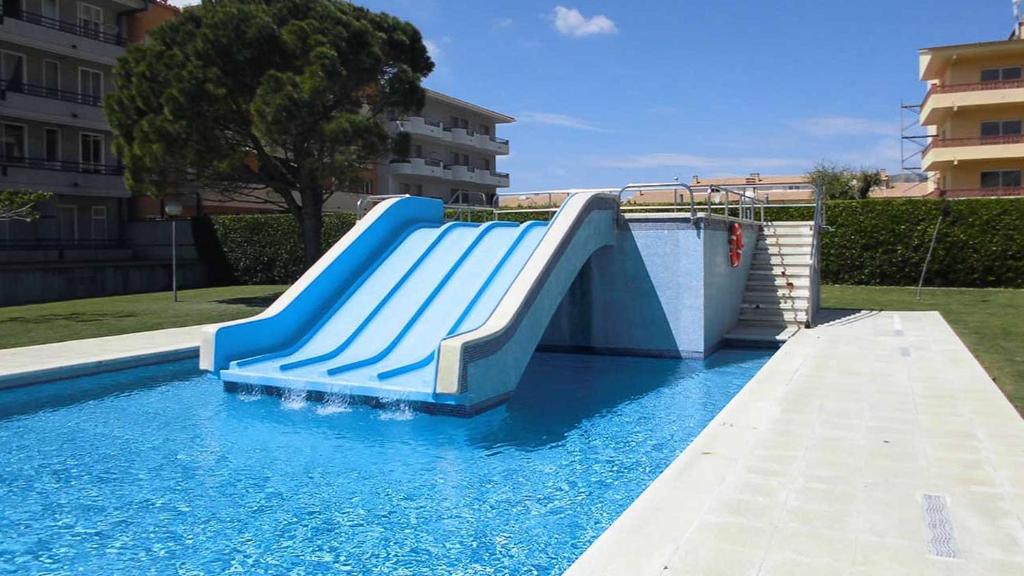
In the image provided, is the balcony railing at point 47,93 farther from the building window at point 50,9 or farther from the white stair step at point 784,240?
the white stair step at point 784,240

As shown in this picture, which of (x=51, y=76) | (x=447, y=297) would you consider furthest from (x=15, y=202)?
(x=51, y=76)

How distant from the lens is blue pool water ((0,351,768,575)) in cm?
561

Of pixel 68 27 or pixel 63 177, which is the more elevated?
pixel 68 27

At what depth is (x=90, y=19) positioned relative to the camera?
35.1 m

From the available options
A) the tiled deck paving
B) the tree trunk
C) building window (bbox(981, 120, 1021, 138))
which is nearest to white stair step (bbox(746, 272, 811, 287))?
the tiled deck paving

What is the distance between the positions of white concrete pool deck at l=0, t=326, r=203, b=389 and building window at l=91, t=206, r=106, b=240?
22.1m

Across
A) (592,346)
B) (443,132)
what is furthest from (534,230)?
(443,132)

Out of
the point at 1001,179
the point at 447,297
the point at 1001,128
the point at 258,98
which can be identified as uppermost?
the point at 1001,128

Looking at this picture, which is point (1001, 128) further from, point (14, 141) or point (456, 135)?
point (14, 141)

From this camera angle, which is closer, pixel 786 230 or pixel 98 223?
pixel 786 230

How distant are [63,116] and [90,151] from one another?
7.90 ft

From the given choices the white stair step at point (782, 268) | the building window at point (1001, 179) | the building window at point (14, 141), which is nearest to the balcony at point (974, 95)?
the building window at point (1001, 179)

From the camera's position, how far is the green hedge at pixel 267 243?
103 feet

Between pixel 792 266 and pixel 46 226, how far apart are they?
29.9 meters
